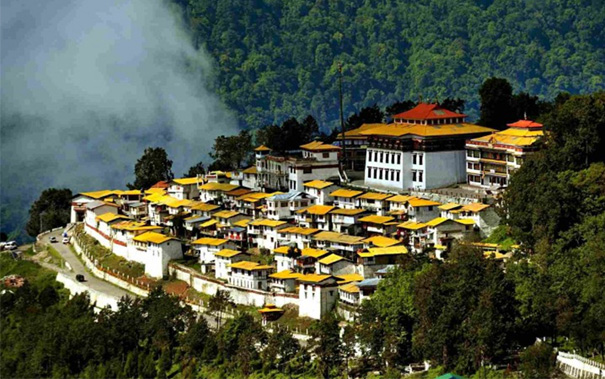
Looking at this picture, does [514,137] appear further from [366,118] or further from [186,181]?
[186,181]

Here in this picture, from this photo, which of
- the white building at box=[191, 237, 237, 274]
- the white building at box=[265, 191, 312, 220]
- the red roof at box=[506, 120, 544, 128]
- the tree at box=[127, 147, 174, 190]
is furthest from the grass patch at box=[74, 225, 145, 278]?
the red roof at box=[506, 120, 544, 128]

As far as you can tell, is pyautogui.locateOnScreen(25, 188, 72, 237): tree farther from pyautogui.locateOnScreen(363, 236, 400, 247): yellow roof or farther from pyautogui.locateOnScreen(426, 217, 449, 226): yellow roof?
pyautogui.locateOnScreen(426, 217, 449, 226): yellow roof

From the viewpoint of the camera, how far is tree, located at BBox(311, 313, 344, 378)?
54.8 metres

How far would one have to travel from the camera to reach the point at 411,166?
70.4 meters

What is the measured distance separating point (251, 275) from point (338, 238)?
12.0 feet

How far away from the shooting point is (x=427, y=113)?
73000mm

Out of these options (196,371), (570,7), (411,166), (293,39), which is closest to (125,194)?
(411,166)

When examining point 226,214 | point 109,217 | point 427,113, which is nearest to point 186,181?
point 109,217

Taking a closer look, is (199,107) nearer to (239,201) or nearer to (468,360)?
(239,201)

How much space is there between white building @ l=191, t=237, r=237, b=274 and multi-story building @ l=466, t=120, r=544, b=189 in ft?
32.9

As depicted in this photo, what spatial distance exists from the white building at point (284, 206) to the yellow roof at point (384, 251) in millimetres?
7444

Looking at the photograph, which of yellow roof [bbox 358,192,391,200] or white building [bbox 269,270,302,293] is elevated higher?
yellow roof [bbox 358,192,391,200]

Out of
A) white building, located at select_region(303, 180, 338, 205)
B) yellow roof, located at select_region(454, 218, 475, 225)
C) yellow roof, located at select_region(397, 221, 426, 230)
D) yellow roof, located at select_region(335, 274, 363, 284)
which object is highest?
white building, located at select_region(303, 180, 338, 205)

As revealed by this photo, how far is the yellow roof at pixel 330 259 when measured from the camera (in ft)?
204
